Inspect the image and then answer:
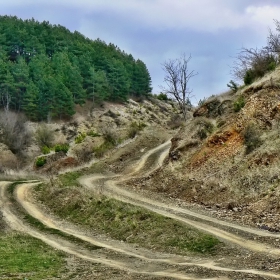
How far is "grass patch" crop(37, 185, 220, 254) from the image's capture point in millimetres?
17875

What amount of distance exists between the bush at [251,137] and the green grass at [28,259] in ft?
49.5

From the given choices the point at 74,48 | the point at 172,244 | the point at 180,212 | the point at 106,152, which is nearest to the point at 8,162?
the point at 106,152

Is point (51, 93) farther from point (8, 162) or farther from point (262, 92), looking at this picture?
point (262, 92)

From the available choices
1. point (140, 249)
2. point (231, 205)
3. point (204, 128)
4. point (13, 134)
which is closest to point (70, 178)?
point (204, 128)

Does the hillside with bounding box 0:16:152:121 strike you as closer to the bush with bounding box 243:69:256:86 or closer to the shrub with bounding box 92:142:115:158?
the shrub with bounding box 92:142:115:158

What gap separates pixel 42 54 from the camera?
10869 cm

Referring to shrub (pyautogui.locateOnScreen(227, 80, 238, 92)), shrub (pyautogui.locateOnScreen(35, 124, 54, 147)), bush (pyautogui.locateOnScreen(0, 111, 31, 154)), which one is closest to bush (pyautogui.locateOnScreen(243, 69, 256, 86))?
shrub (pyautogui.locateOnScreen(227, 80, 238, 92))

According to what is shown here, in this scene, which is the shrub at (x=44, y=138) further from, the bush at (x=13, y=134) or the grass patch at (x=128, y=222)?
the grass patch at (x=128, y=222)

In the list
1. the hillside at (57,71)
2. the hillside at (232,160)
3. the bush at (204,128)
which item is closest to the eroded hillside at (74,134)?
the hillside at (57,71)

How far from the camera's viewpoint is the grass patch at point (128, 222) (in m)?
17.9

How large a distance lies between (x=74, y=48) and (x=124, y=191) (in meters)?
95.0

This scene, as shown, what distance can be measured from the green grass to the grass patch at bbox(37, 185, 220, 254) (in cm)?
373

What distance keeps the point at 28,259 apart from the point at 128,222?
654 cm

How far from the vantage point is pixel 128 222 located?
2228 cm
